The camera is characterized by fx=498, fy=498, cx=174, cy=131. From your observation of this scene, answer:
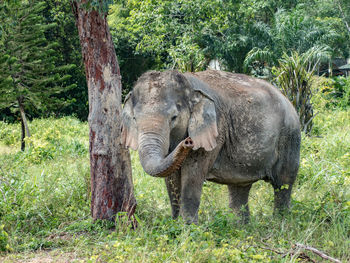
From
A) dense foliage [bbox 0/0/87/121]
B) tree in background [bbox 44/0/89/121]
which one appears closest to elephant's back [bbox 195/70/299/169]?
dense foliage [bbox 0/0/87/121]

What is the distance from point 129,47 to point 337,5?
820 inches

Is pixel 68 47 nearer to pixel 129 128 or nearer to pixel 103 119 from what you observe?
pixel 103 119

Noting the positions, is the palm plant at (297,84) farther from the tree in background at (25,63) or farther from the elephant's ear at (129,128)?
the elephant's ear at (129,128)

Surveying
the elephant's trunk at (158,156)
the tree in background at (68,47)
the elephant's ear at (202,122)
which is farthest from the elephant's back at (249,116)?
the tree in background at (68,47)

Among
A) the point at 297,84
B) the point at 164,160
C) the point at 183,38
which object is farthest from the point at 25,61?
the point at 164,160

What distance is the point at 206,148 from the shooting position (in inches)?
192

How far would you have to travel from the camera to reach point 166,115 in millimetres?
4625

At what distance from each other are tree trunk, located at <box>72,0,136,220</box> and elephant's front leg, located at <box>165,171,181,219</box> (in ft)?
1.68

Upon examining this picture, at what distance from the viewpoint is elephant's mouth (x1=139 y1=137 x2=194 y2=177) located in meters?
3.92

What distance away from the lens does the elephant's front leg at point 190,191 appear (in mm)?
5031

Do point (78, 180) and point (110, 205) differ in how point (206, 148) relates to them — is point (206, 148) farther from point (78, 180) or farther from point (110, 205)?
point (78, 180)

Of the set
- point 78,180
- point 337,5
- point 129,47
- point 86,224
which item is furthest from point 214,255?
point 337,5

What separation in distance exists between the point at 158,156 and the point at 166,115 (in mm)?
482

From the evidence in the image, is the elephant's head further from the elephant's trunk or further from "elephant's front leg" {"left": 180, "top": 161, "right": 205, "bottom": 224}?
"elephant's front leg" {"left": 180, "top": 161, "right": 205, "bottom": 224}
